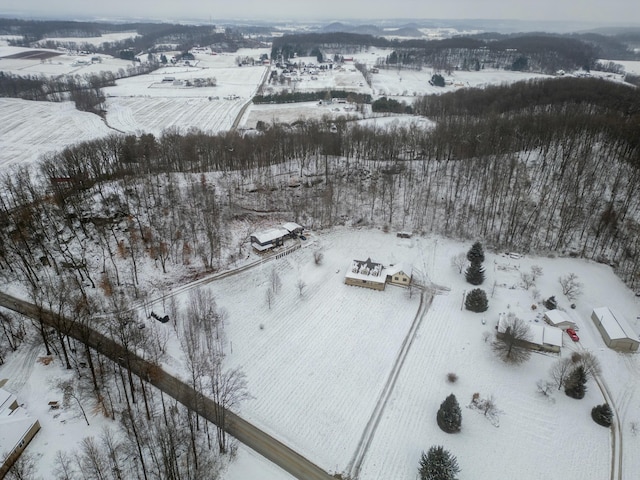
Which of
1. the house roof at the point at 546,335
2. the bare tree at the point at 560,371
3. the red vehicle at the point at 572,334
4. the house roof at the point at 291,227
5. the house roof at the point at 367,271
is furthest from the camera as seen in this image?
the house roof at the point at 291,227

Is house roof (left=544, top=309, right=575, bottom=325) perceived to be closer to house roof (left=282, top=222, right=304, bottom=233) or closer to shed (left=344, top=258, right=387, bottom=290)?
shed (left=344, top=258, right=387, bottom=290)

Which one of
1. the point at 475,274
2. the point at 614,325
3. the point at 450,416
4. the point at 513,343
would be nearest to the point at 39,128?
the point at 475,274

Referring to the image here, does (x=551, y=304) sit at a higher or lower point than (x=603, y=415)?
higher

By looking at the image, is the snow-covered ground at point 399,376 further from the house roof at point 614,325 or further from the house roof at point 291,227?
the house roof at point 291,227

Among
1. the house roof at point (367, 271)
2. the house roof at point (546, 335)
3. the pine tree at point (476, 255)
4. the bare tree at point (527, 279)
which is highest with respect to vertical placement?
the pine tree at point (476, 255)

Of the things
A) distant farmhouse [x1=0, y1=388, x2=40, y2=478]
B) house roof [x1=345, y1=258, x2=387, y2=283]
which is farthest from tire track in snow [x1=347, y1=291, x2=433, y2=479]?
distant farmhouse [x1=0, y1=388, x2=40, y2=478]

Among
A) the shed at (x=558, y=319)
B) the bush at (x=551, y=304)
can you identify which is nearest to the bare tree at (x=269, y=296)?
the shed at (x=558, y=319)

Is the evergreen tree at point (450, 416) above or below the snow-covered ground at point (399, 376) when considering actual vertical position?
above

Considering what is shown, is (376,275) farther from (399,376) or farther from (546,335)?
(546,335)
